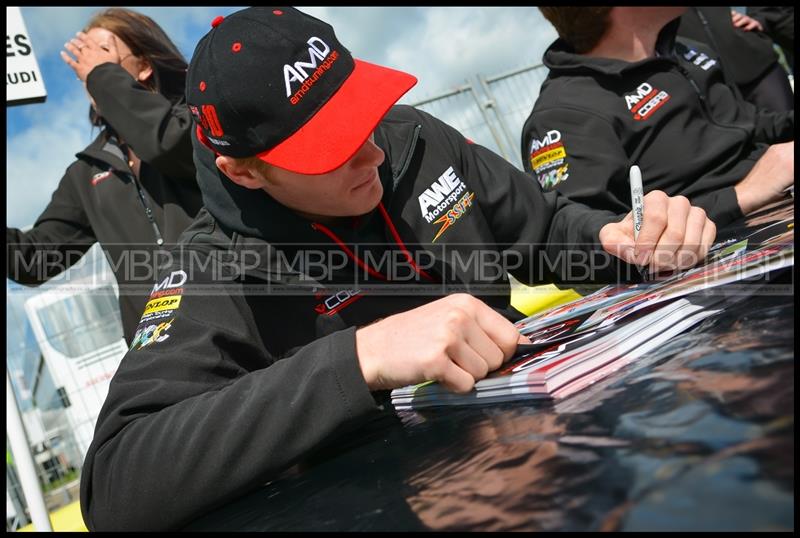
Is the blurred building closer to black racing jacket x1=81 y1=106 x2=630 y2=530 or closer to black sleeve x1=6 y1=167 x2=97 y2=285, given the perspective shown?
black sleeve x1=6 y1=167 x2=97 y2=285

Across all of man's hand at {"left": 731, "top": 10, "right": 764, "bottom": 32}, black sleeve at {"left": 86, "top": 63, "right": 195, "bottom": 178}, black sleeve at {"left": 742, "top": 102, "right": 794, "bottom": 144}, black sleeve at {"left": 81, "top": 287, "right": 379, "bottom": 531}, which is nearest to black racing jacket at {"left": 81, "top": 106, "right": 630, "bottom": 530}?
black sleeve at {"left": 81, "top": 287, "right": 379, "bottom": 531}

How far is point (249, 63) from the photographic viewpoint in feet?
3.09

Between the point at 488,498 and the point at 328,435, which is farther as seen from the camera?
the point at 328,435

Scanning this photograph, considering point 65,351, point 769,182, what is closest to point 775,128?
point 769,182

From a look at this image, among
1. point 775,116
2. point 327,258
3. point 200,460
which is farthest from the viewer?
point 775,116

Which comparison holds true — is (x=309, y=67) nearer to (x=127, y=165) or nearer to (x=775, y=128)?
(x=127, y=165)

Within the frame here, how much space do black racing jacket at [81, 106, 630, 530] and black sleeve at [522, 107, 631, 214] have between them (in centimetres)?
18

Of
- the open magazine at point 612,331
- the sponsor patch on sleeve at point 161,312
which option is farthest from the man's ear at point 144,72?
the open magazine at point 612,331

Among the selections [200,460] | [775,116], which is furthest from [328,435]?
[775,116]

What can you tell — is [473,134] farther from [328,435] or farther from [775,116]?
[328,435]

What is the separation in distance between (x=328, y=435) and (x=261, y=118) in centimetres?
49

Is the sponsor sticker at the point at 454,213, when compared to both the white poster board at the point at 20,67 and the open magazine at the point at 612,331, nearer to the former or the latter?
the open magazine at the point at 612,331

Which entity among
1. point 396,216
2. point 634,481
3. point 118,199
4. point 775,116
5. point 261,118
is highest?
point 118,199

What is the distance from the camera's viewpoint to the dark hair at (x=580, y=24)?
182cm
